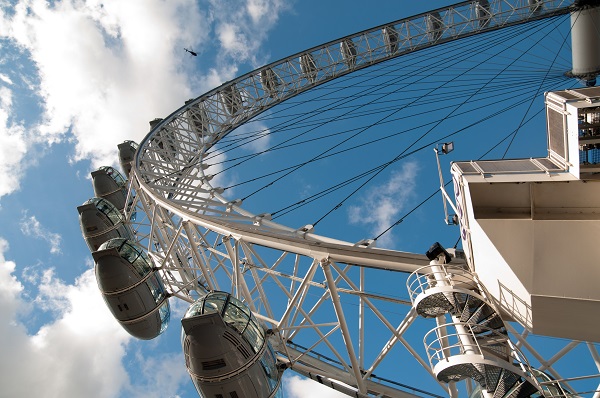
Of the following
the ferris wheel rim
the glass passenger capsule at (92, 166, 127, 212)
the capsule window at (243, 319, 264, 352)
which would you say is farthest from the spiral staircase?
the glass passenger capsule at (92, 166, 127, 212)

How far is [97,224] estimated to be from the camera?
1013 inches

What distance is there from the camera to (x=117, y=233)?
Answer: 25.9 meters

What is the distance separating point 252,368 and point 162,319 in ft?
28.5

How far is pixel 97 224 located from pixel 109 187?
217 inches

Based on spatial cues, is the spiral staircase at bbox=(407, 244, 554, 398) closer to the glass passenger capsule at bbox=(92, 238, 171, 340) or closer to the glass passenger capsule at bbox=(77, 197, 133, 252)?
the glass passenger capsule at bbox=(92, 238, 171, 340)

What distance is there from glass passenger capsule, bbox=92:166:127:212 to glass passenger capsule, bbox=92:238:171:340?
466 inches

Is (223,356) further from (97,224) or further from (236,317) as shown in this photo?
(97,224)

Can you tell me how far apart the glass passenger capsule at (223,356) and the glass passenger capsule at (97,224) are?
48.3 ft

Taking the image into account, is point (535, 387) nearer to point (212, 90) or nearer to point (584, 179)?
point (584, 179)

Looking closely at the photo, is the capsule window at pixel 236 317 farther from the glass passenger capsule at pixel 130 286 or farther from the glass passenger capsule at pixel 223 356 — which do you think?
the glass passenger capsule at pixel 130 286

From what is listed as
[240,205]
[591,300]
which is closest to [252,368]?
[591,300]

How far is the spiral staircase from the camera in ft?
32.6

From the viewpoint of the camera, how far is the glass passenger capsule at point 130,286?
1844 cm

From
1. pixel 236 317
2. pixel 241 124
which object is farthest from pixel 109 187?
pixel 236 317
